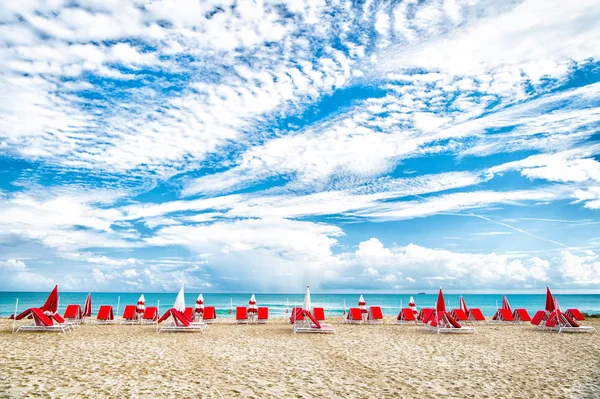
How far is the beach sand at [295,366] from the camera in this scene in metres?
6.88

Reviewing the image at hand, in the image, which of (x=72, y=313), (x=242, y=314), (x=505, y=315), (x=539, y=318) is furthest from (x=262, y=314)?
(x=539, y=318)

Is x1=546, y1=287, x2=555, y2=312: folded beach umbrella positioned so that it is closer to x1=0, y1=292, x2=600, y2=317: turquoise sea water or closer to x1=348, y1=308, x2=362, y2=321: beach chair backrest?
x1=348, y1=308, x2=362, y2=321: beach chair backrest

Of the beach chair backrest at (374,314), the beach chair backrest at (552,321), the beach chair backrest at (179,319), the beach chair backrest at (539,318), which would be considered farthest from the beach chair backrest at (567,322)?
the beach chair backrest at (179,319)

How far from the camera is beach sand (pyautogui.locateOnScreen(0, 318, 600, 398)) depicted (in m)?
6.88

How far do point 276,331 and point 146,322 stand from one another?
7.36 m

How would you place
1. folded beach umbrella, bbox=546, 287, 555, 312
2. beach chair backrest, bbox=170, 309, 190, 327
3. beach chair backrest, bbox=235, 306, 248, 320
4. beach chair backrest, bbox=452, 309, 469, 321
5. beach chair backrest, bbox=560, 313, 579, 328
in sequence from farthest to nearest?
beach chair backrest, bbox=235, 306, 248, 320, beach chair backrest, bbox=452, 309, 469, 321, folded beach umbrella, bbox=546, 287, 555, 312, beach chair backrest, bbox=560, 313, 579, 328, beach chair backrest, bbox=170, 309, 190, 327

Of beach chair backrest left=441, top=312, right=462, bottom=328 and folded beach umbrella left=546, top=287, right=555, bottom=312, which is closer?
beach chair backrest left=441, top=312, right=462, bottom=328

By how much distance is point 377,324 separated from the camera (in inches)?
766

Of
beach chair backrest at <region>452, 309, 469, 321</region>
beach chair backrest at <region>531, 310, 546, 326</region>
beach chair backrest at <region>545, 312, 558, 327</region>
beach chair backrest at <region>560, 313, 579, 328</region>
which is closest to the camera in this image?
beach chair backrest at <region>560, 313, 579, 328</region>

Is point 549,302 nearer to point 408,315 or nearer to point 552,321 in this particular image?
point 552,321

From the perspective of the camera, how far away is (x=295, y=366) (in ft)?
29.4

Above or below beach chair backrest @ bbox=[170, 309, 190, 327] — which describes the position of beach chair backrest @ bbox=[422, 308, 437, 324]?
below

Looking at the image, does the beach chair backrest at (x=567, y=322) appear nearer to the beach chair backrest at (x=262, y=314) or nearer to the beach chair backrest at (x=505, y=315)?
Result: the beach chair backrest at (x=505, y=315)

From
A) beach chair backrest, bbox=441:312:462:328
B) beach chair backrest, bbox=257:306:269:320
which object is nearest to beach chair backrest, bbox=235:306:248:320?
beach chair backrest, bbox=257:306:269:320
